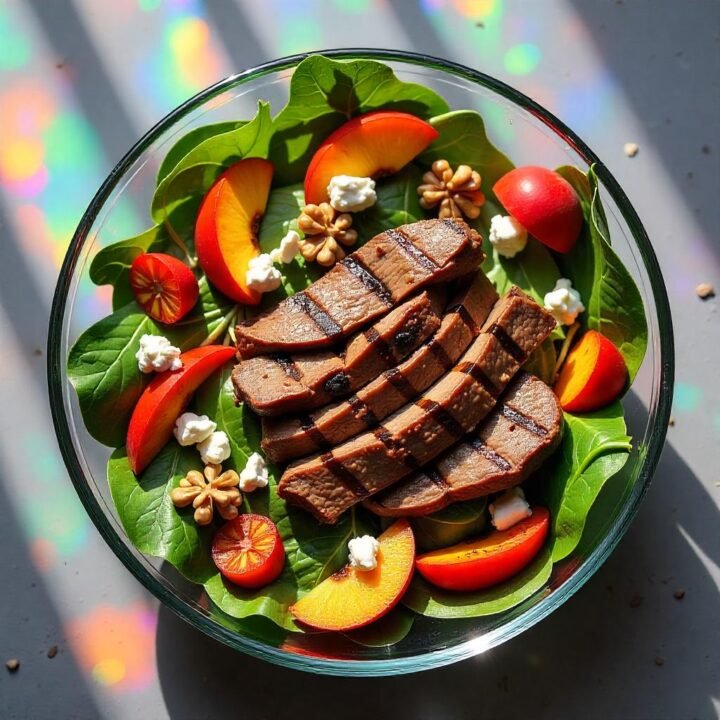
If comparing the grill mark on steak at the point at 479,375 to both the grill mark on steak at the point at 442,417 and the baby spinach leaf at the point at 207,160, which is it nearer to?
the grill mark on steak at the point at 442,417

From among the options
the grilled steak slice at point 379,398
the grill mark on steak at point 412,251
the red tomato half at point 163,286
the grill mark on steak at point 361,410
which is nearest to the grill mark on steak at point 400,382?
the grilled steak slice at point 379,398

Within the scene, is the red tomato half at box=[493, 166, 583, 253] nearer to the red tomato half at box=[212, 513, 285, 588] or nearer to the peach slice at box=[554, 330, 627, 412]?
the peach slice at box=[554, 330, 627, 412]

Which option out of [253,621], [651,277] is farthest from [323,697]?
[651,277]

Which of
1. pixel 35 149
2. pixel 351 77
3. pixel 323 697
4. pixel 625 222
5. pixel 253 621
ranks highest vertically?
pixel 35 149

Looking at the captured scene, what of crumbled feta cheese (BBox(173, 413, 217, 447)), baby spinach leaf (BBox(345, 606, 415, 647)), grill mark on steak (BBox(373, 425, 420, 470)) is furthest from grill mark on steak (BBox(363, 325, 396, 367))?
baby spinach leaf (BBox(345, 606, 415, 647))

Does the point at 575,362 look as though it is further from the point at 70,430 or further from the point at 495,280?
the point at 70,430
